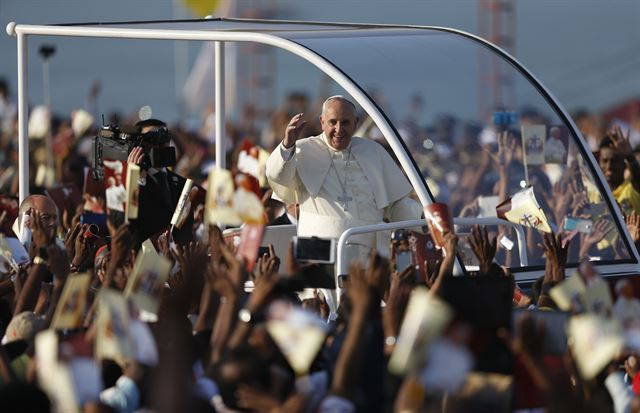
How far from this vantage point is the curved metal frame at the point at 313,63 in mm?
9383

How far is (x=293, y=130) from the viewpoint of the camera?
9312 millimetres

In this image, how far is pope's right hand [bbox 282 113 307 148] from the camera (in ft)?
30.5

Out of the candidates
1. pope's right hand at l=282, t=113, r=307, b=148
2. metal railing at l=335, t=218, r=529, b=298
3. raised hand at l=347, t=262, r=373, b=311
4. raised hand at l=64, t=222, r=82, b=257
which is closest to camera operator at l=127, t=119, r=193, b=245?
raised hand at l=64, t=222, r=82, b=257

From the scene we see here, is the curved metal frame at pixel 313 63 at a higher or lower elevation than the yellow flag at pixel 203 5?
lower

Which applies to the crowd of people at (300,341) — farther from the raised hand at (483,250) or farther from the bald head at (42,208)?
the bald head at (42,208)

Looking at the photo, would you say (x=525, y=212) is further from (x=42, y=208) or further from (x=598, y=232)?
(x=42, y=208)

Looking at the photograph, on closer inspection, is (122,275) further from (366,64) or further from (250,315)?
(366,64)

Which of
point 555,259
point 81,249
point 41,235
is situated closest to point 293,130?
point 81,249

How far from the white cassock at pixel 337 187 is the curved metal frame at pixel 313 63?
0.47 metres

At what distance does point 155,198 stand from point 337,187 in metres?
1.23

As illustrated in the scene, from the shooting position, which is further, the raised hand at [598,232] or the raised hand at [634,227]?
the raised hand at [634,227]

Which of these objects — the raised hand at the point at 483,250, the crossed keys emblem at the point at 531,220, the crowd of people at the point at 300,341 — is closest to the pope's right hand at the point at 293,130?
the crowd of people at the point at 300,341

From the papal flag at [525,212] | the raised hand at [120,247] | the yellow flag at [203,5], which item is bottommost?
the raised hand at [120,247]

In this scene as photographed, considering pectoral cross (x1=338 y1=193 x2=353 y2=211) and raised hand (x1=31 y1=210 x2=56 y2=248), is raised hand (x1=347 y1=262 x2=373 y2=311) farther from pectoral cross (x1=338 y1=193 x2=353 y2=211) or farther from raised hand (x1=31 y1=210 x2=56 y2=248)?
pectoral cross (x1=338 y1=193 x2=353 y2=211)
